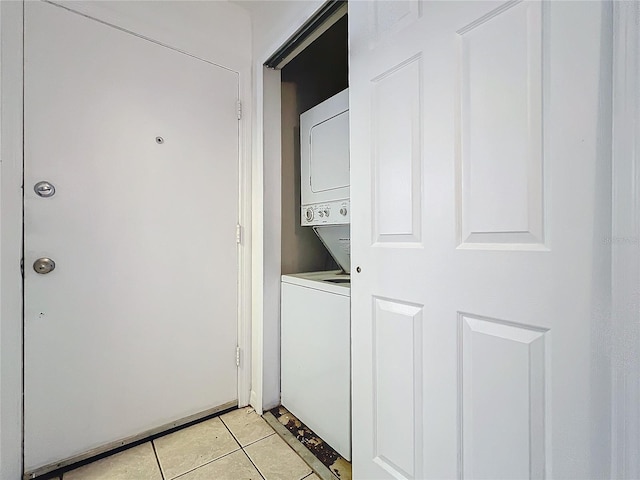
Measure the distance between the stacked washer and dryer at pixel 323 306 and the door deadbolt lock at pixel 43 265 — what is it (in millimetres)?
1118

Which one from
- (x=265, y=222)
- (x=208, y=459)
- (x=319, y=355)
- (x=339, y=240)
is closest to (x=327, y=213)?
(x=339, y=240)

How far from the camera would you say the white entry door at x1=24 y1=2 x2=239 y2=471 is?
134cm

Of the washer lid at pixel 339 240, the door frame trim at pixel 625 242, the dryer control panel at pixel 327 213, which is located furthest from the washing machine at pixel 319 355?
the door frame trim at pixel 625 242

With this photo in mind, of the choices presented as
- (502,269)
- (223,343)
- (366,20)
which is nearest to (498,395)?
(502,269)

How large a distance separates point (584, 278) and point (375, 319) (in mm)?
649

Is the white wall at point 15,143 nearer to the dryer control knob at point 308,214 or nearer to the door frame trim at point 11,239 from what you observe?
the door frame trim at point 11,239

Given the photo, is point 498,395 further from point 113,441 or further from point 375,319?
point 113,441

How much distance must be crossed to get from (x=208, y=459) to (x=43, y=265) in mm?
1164

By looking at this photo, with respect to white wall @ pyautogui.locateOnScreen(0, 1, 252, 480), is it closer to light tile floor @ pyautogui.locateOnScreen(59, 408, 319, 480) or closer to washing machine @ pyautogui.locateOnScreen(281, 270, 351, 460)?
light tile floor @ pyautogui.locateOnScreen(59, 408, 319, 480)

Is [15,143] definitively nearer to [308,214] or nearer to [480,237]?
[308,214]

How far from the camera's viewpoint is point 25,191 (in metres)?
1.31

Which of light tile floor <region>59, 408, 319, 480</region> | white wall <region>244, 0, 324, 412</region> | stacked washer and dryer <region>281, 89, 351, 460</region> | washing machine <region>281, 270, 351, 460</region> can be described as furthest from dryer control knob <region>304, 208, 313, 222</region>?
light tile floor <region>59, 408, 319, 480</region>

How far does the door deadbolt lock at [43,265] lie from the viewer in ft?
4.35

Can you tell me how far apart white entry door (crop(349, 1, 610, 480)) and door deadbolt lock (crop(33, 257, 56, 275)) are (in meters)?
1.34
